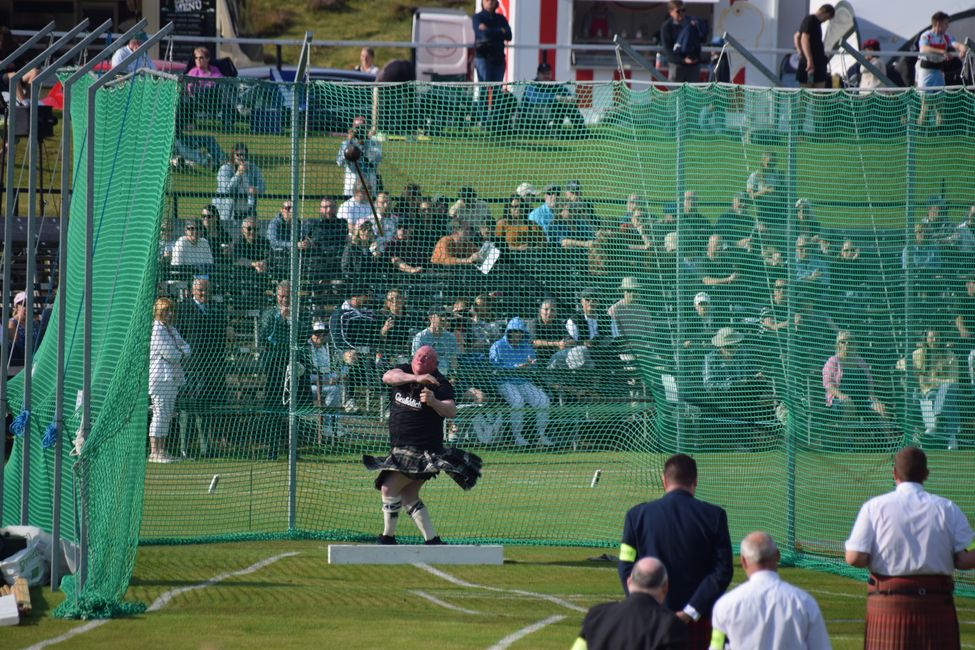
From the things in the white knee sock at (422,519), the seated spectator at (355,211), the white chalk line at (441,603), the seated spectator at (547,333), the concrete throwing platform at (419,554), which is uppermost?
the seated spectator at (355,211)

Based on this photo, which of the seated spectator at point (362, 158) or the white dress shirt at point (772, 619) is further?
the seated spectator at point (362, 158)

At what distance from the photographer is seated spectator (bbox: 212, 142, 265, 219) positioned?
12.3 metres

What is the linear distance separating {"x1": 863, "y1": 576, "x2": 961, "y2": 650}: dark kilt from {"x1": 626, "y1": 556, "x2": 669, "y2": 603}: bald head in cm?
215

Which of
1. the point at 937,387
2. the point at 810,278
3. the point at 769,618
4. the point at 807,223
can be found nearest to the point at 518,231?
the point at 807,223

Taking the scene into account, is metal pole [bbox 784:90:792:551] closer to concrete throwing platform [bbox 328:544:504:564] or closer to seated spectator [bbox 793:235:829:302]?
seated spectator [bbox 793:235:829:302]

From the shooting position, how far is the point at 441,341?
41.6 ft

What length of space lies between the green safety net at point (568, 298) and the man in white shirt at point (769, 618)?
5.27 metres

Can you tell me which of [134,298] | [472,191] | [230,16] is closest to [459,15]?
[230,16]

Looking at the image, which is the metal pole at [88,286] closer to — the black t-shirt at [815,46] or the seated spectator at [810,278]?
the seated spectator at [810,278]

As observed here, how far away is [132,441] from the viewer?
9680mm

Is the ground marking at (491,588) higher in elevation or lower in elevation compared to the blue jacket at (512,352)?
lower

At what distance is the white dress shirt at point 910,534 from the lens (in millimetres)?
7219

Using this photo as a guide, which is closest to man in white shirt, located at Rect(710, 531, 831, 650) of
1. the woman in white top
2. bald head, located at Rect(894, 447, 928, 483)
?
bald head, located at Rect(894, 447, 928, 483)

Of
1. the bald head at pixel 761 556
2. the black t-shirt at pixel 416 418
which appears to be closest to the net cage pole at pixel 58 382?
the black t-shirt at pixel 416 418
